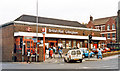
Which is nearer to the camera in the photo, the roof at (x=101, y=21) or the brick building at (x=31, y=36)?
the brick building at (x=31, y=36)

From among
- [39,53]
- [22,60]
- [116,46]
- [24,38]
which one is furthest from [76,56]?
[116,46]

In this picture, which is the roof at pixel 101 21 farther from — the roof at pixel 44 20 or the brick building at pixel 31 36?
the roof at pixel 44 20

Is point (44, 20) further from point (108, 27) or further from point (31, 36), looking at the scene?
point (108, 27)

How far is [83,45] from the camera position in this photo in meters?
46.7

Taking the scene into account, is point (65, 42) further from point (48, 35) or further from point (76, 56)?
point (76, 56)

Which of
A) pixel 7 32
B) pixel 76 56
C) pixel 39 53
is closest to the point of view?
pixel 76 56

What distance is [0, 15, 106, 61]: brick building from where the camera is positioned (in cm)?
3487

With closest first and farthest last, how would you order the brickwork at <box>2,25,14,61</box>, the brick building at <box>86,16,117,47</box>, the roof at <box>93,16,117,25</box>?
the brickwork at <box>2,25,14,61</box> → the brick building at <box>86,16,117,47</box> → the roof at <box>93,16,117,25</box>

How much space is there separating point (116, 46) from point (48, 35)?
61.5ft

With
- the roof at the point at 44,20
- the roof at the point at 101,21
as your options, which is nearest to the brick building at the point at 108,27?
the roof at the point at 101,21

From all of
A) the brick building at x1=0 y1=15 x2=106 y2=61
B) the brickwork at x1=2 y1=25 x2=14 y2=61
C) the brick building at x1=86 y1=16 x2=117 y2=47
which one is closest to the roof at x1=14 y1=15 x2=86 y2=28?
the brick building at x1=0 y1=15 x2=106 y2=61

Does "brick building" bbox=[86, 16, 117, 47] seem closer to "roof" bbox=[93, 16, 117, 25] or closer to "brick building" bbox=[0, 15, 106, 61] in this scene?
"roof" bbox=[93, 16, 117, 25]

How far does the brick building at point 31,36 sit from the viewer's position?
3487 cm

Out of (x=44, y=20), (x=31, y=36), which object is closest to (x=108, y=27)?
(x=44, y=20)
